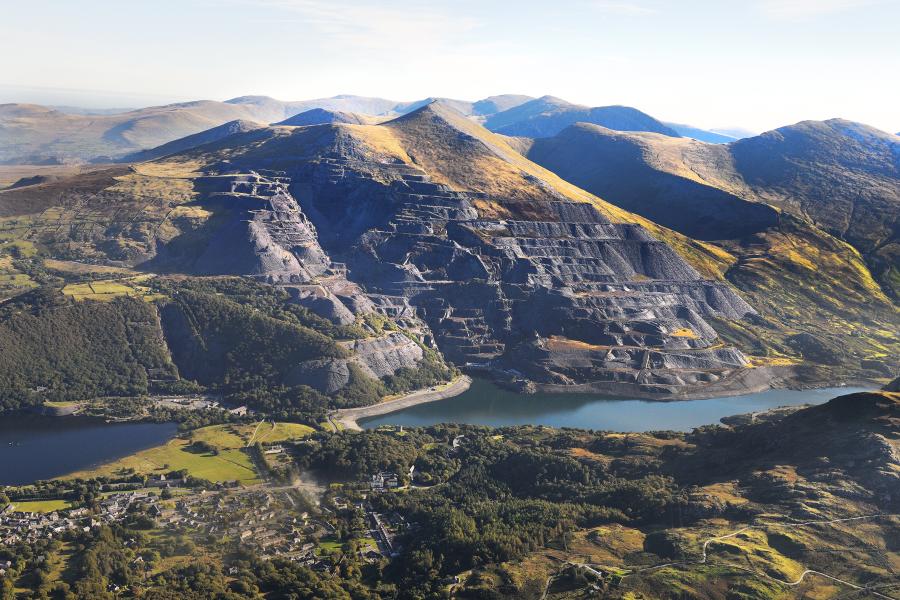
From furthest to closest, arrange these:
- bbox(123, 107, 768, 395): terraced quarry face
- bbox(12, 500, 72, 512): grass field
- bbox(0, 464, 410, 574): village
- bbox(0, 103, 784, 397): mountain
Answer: bbox(123, 107, 768, 395): terraced quarry face → bbox(0, 103, 784, 397): mountain → bbox(12, 500, 72, 512): grass field → bbox(0, 464, 410, 574): village

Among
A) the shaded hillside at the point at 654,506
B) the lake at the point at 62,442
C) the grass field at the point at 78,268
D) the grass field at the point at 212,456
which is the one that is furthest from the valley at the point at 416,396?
the grass field at the point at 78,268

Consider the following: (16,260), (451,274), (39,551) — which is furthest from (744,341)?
(16,260)

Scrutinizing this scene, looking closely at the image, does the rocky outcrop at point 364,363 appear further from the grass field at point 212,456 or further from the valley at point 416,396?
the grass field at point 212,456

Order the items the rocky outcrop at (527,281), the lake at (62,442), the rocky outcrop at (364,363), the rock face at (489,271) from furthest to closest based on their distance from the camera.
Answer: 1. the rocky outcrop at (527,281)
2. the rock face at (489,271)
3. the rocky outcrop at (364,363)
4. the lake at (62,442)

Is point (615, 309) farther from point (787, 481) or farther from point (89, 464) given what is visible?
point (89, 464)

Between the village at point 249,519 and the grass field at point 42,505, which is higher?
the village at point 249,519

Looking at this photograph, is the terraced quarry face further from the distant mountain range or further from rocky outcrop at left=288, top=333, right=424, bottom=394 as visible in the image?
rocky outcrop at left=288, top=333, right=424, bottom=394

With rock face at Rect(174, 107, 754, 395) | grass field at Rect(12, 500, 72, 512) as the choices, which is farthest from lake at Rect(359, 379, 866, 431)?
grass field at Rect(12, 500, 72, 512)
